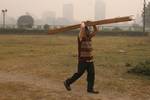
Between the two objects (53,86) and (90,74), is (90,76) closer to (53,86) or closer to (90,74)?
(90,74)

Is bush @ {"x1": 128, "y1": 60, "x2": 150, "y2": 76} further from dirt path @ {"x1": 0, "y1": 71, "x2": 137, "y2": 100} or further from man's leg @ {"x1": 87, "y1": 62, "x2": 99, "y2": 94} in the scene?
man's leg @ {"x1": 87, "y1": 62, "x2": 99, "y2": 94}

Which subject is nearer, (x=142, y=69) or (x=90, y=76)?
(x=90, y=76)

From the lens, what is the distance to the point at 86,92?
1159 centimetres

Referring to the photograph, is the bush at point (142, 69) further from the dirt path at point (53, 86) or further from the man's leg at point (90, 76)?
the man's leg at point (90, 76)

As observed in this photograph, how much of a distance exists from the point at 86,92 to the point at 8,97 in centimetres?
221

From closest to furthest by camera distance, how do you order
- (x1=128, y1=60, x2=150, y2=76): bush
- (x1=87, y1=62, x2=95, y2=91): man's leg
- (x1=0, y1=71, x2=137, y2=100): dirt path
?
(x1=0, y1=71, x2=137, y2=100): dirt path → (x1=87, y1=62, x2=95, y2=91): man's leg → (x1=128, y1=60, x2=150, y2=76): bush

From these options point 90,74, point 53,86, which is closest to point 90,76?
point 90,74

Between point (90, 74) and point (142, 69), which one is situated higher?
point (90, 74)

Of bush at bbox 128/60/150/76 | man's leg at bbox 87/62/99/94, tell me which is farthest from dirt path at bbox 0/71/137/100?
bush at bbox 128/60/150/76

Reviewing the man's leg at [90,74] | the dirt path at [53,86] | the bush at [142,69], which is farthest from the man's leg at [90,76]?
the bush at [142,69]

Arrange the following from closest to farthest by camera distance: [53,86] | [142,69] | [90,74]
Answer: [90,74], [53,86], [142,69]

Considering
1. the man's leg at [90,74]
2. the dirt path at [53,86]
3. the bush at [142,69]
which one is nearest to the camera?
the dirt path at [53,86]

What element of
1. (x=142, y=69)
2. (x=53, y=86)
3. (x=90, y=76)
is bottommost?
(x=53, y=86)

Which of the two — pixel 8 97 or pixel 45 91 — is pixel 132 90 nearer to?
pixel 45 91
